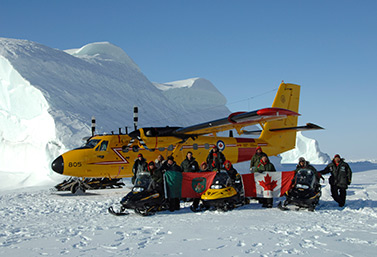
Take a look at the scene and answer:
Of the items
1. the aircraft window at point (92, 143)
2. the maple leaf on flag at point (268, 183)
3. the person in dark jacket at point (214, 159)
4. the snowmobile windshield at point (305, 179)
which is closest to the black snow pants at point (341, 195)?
the snowmobile windshield at point (305, 179)

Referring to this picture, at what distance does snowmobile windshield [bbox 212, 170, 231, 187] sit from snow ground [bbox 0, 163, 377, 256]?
76 centimetres

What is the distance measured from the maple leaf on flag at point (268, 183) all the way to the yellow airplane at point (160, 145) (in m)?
2.88

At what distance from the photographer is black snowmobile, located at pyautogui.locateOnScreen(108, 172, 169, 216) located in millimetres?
8492

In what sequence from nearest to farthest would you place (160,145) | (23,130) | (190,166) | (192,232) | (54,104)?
(192,232)
(190,166)
(160,145)
(54,104)
(23,130)

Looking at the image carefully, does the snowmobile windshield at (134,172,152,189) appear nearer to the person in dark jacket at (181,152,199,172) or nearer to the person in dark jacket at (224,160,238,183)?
the person in dark jacket at (181,152,199,172)

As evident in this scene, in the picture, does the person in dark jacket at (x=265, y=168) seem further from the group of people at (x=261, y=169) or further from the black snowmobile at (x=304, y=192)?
the black snowmobile at (x=304, y=192)

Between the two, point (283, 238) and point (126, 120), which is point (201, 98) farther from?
point (283, 238)

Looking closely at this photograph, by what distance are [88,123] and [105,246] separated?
21.2 metres

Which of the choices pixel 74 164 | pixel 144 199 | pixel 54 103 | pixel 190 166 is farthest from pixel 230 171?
pixel 54 103

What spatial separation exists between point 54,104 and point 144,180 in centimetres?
1919

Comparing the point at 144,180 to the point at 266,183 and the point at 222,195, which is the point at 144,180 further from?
the point at 266,183

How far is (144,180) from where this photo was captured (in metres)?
8.96

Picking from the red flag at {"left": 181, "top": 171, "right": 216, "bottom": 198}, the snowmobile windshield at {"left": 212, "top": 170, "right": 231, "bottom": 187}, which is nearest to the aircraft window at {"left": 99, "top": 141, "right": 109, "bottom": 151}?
the red flag at {"left": 181, "top": 171, "right": 216, "bottom": 198}

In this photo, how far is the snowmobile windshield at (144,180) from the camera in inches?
350
